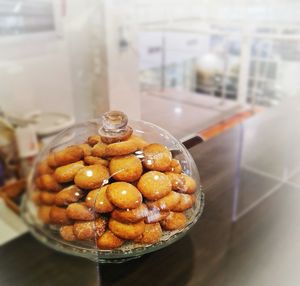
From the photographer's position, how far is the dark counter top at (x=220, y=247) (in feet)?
1.99

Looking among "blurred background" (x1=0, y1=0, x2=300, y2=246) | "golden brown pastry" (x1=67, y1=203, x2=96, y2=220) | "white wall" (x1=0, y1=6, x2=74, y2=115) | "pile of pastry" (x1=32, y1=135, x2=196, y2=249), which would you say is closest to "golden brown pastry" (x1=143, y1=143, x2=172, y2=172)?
"pile of pastry" (x1=32, y1=135, x2=196, y2=249)

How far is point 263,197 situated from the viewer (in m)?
0.87

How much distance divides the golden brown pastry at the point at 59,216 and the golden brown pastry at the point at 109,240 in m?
0.05

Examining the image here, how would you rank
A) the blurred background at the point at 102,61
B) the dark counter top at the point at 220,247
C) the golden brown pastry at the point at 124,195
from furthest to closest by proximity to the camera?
the blurred background at the point at 102,61 → the dark counter top at the point at 220,247 → the golden brown pastry at the point at 124,195

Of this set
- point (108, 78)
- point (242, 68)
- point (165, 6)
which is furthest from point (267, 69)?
point (108, 78)

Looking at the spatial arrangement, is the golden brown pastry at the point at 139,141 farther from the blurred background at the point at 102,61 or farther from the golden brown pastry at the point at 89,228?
the blurred background at the point at 102,61

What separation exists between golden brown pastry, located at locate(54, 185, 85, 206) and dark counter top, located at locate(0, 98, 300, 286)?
0.40ft

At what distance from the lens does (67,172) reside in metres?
0.50

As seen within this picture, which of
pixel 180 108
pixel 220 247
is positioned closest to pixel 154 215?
pixel 220 247

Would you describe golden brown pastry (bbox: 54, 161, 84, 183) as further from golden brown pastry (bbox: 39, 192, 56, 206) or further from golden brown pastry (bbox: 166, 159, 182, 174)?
golden brown pastry (bbox: 166, 159, 182, 174)

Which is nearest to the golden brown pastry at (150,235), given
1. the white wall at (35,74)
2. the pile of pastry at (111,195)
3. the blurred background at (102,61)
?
the pile of pastry at (111,195)

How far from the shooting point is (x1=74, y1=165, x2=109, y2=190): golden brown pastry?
0.49 meters

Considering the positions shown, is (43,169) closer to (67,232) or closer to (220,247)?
(67,232)

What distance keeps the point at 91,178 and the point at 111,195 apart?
0.04 metres
